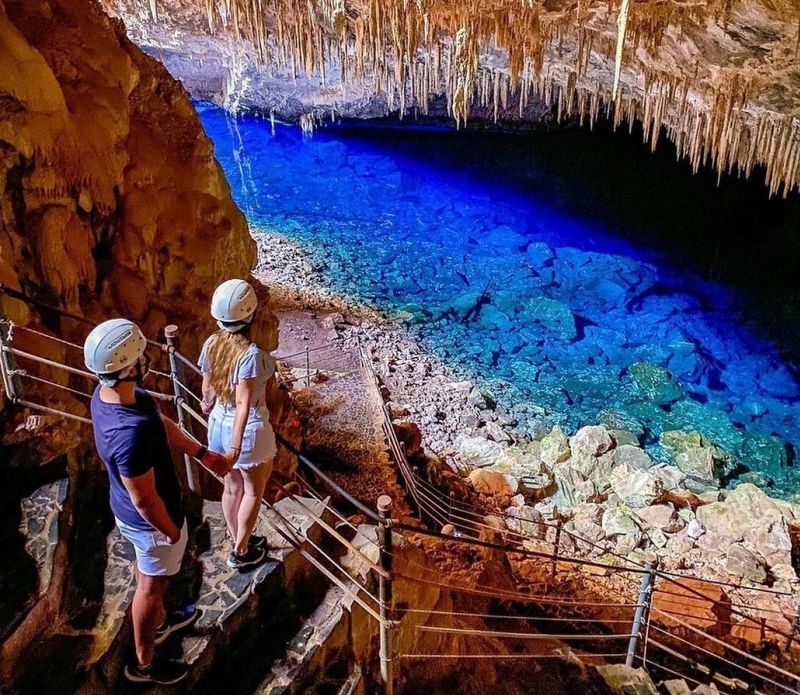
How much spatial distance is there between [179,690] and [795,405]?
10.9 m

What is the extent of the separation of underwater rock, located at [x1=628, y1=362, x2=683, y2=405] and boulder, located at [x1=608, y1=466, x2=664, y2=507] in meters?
2.76

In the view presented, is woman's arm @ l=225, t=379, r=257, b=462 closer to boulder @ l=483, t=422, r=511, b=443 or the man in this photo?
the man

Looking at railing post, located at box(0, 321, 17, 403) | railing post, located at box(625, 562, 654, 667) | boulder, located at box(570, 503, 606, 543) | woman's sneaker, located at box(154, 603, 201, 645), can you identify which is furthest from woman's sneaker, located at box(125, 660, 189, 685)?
boulder, located at box(570, 503, 606, 543)

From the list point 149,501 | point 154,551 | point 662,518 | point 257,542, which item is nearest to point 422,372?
point 662,518

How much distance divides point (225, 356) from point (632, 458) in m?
7.51

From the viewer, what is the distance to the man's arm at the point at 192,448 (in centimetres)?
249

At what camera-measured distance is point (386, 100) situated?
21.1 m

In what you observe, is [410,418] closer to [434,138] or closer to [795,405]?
[795,405]

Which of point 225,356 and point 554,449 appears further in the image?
point 554,449

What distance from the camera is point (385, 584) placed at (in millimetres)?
2693

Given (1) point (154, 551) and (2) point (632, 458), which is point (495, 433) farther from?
(1) point (154, 551)

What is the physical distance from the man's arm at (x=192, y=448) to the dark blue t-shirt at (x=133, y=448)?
0.16m

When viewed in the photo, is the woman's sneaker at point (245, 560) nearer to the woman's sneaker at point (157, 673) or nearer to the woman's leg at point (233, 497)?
the woman's leg at point (233, 497)

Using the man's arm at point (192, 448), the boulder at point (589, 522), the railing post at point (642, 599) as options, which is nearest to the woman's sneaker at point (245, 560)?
the man's arm at point (192, 448)
